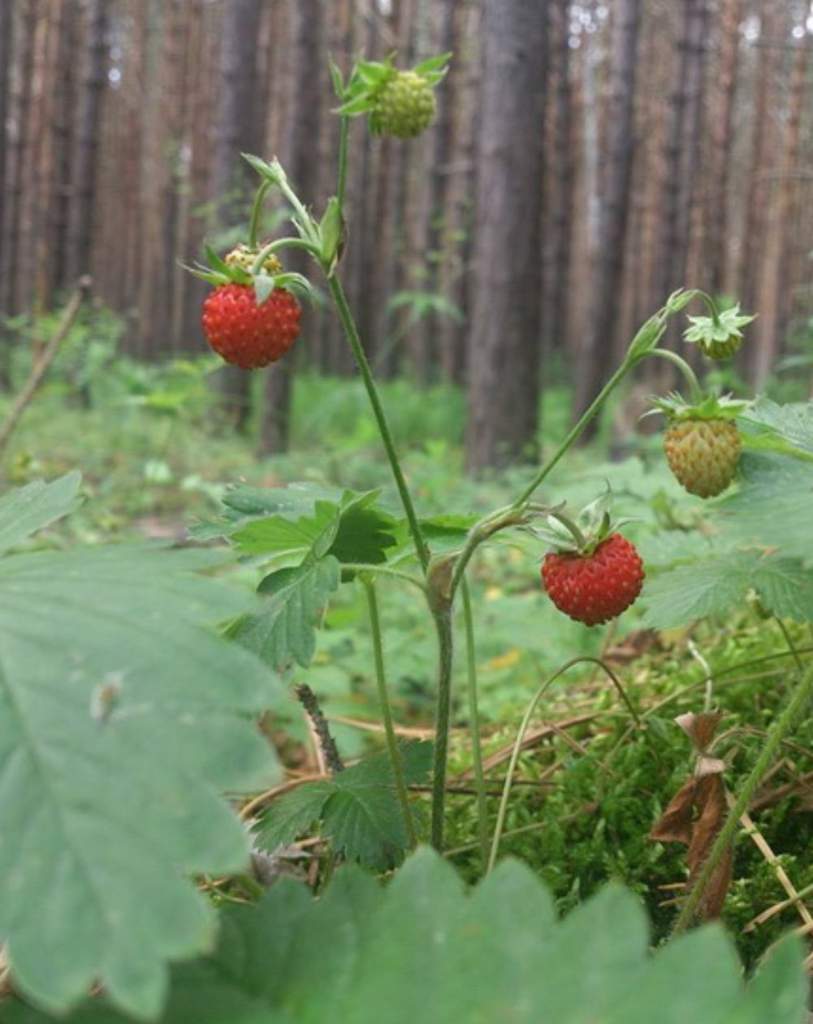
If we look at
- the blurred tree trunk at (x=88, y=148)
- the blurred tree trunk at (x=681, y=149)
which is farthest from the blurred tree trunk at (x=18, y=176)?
the blurred tree trunk at (x=681, y=149)

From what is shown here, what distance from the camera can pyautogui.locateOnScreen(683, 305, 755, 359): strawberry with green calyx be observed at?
41.0 inches

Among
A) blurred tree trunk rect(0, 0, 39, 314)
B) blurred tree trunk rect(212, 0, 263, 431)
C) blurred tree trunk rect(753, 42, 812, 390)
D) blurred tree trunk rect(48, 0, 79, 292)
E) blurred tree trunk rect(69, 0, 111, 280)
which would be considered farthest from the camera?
blurred tree trunk rect(753, 42, 812, 390)

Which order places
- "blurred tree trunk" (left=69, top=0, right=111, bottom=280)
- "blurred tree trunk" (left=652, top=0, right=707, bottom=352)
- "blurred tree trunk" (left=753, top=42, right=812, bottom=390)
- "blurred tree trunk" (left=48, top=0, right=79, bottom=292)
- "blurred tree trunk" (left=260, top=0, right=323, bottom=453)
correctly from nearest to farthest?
"blurred tree trunk" (left=260, top=0, right=323, bottom=453) < "blurred tree trunk" (left=652, top=0, right=707, bottom=352) < "blurred tree trunk" (left=69, top=0, right=111, bottom=280) < "blurred tree trunk" (left=48, top=0, right=79, bottom=292) < "blurred tree trunk" (left=753, top=42, right=812, bottom=390)

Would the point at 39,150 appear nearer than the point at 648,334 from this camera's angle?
No

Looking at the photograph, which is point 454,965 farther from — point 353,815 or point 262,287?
point 262,287

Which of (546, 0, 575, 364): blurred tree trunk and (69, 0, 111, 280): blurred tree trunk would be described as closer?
(69, 0, 111, 280): blurred tree trunk

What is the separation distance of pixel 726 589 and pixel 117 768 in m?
0.74

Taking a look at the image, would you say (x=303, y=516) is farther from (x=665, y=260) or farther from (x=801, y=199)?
(x=801, y=199)

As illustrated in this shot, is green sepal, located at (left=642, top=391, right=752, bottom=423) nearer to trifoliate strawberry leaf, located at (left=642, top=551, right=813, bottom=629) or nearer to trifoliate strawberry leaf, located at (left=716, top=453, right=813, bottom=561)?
trifoliate strawberry leaf, located at (left=716, top=453, right=813, bottom=561)

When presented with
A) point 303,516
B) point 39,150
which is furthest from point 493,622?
point 39,150

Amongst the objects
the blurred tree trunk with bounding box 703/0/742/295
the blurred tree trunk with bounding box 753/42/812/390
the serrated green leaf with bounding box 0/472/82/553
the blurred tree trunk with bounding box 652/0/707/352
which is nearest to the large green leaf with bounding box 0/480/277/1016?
the serrated green leaf with bounding box 0/472/82/553

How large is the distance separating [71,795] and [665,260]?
11037 millimetres

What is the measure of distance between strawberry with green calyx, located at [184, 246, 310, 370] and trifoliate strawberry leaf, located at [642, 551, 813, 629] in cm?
48

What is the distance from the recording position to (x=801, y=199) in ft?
76.0
